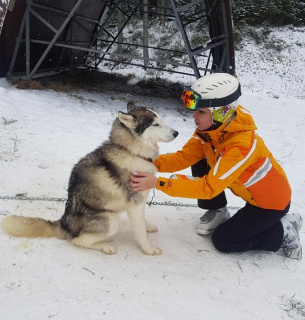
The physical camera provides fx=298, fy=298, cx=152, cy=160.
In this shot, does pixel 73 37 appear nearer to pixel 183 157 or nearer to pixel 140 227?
pixel 183 157

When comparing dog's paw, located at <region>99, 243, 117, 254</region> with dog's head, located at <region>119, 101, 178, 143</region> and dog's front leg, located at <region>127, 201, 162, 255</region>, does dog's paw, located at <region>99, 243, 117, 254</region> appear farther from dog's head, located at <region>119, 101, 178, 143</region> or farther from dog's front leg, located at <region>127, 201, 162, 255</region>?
dog's head, located at <region>119, 101, 178, 143</region>

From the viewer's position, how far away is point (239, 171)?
2.35 metres

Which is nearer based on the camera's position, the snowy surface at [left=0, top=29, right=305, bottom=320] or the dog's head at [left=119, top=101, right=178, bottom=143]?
the snowy surface at [left=0, top=29, right=305, bottom=320]

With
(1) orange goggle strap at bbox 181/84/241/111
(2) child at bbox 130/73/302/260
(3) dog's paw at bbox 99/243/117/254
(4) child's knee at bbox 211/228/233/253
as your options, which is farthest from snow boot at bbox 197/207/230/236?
(1) orange goggle strap at bbox 181/84/241/111

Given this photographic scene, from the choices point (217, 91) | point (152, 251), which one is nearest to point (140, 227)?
point (152, 251)

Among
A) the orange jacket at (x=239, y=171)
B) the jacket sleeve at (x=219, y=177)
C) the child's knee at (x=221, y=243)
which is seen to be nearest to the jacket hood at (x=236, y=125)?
the orange jacket at (x=239, y=171)

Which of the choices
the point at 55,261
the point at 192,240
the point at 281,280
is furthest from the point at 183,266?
the point at 55,261

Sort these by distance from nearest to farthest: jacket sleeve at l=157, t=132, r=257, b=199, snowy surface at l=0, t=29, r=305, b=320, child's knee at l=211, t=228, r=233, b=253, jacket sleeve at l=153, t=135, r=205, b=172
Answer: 1. snowy surface at l=0, t=29, r=305, b=320
2. jacket sleeve at l=157, t=132, r=257, b=199
3. child's knee at l=211, t=228, r=233, b=253
4. jacket sleeve at l=153, t=135, r=205, b=172

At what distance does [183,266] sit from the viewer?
2607mm

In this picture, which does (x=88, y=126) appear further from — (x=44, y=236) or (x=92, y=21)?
(x=92, y=21)

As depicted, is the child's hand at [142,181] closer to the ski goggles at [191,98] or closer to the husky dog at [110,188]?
the husky dog at [110,188]

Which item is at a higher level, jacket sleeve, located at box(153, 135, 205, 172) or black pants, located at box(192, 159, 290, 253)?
jacket sleeve, located at box(153, 135, 205, 172)

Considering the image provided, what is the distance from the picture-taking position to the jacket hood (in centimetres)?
241

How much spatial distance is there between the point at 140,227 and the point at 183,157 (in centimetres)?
86
